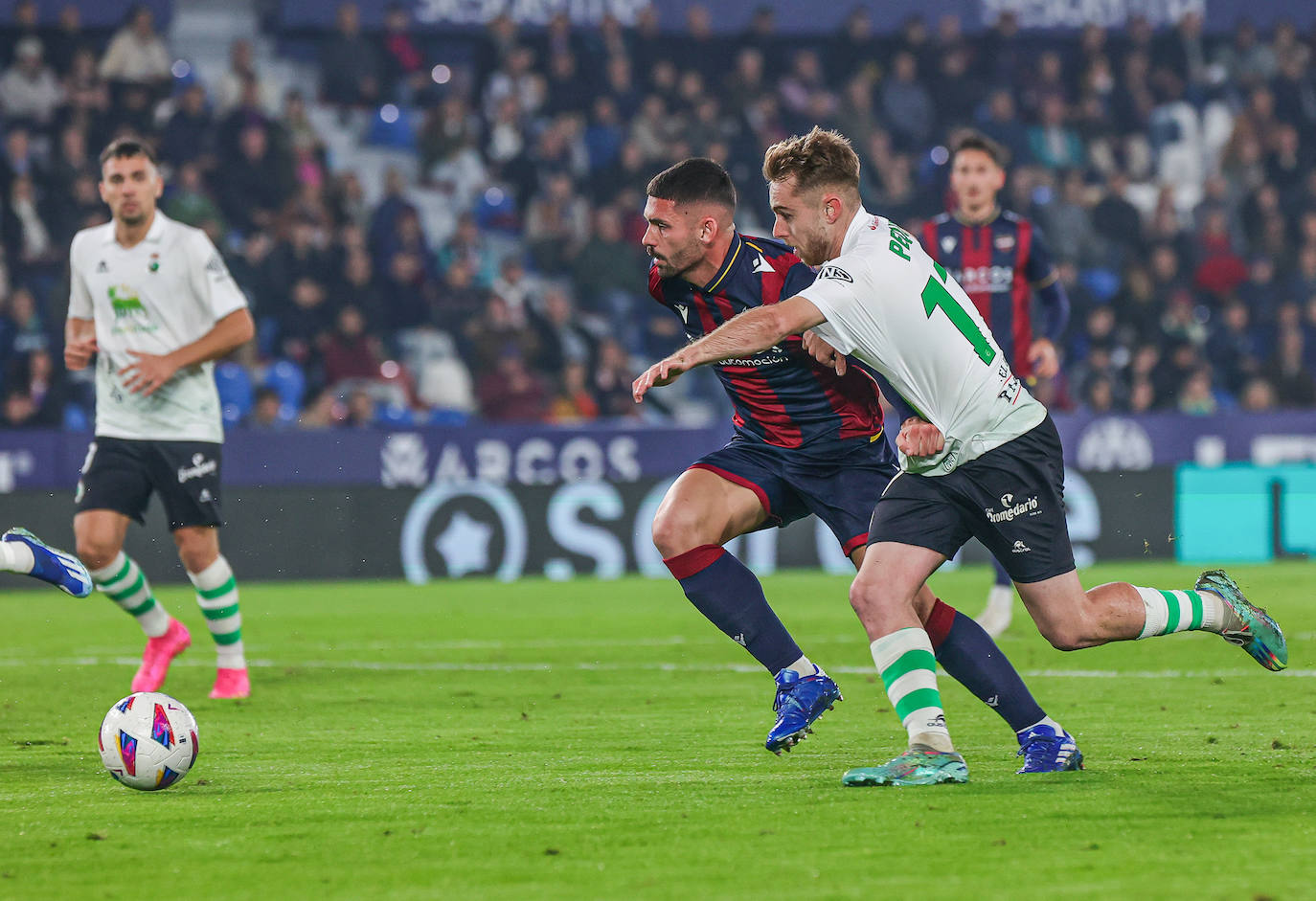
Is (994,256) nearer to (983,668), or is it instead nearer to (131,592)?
(983,668)

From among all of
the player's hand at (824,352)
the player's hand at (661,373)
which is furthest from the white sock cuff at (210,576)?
the player's hand at (661,373)

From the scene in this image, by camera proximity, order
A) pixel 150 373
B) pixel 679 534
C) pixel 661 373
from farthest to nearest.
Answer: pixel 150 373
pixel 679 534
pixel 661 373

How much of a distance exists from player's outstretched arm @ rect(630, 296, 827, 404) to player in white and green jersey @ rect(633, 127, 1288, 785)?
59 mm

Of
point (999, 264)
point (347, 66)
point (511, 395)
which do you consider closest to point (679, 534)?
point (999, 264)

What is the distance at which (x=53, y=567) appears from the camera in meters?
6.16

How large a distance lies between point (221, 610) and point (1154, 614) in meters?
4.18

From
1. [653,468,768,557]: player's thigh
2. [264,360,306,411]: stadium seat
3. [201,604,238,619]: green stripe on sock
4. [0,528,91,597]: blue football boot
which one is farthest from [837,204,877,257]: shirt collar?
[264,360,306,411]: stadium seat

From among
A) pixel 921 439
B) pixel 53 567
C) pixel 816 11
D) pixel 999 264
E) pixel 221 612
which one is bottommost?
pixel 221 612

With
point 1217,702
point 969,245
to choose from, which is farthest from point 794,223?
point 969,245

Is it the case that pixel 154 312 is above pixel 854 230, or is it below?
below

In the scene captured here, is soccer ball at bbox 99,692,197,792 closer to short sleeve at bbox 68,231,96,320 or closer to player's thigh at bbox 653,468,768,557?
player's thigh at bbox 653,468,768,557

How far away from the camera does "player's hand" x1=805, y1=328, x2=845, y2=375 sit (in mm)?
5367

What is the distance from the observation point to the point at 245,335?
728cm

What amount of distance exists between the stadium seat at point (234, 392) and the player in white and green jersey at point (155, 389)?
7082 mm
